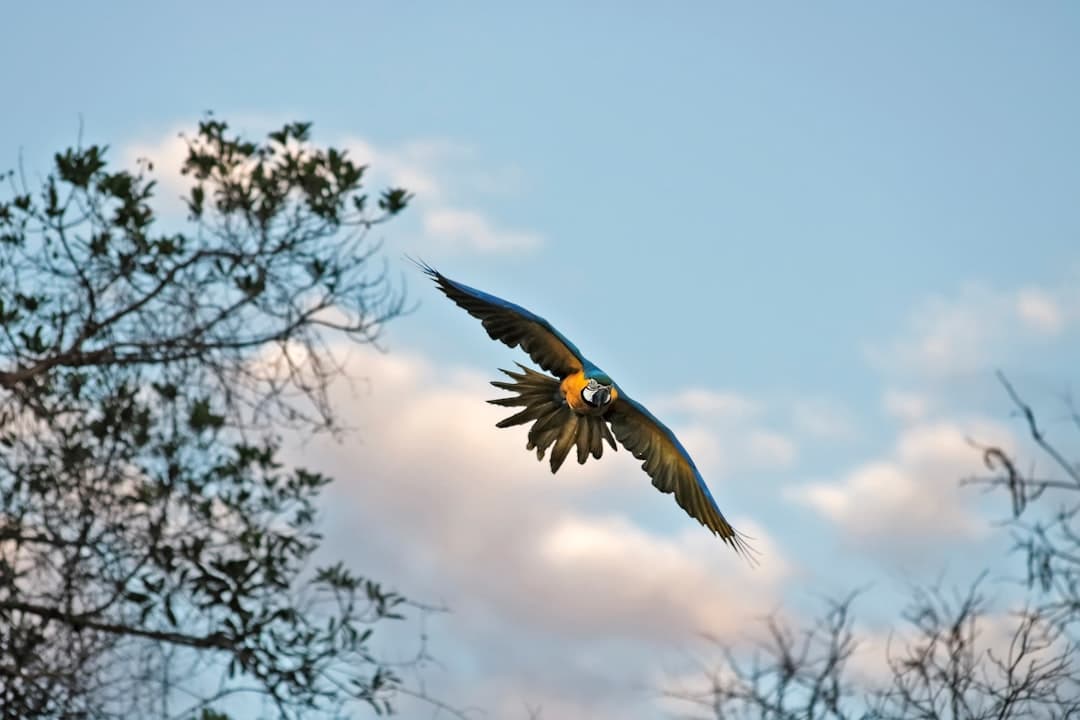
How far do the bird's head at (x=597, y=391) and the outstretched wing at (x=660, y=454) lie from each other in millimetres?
428

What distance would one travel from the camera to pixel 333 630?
427 inches

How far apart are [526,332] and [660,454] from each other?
0.87m

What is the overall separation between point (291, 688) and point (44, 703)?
5.50 feet

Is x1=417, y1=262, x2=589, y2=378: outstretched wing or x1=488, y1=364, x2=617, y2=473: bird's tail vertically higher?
x1=417, y1=262, x2=589, y2=378: outstretched wing

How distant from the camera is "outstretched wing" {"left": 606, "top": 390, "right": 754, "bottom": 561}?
712 centimetres

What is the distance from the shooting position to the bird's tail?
6.62 m

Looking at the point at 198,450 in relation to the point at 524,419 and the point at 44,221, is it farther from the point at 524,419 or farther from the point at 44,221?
the point at 524,419

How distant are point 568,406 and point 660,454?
73cm

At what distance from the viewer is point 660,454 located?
7.22m

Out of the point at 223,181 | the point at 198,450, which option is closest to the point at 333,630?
the point at 198,450

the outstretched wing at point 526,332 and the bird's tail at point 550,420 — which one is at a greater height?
the outstretched wing at point 526,332

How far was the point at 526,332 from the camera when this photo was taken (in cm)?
688

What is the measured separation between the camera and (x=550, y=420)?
6.65m

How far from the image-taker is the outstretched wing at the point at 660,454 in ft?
23.4
